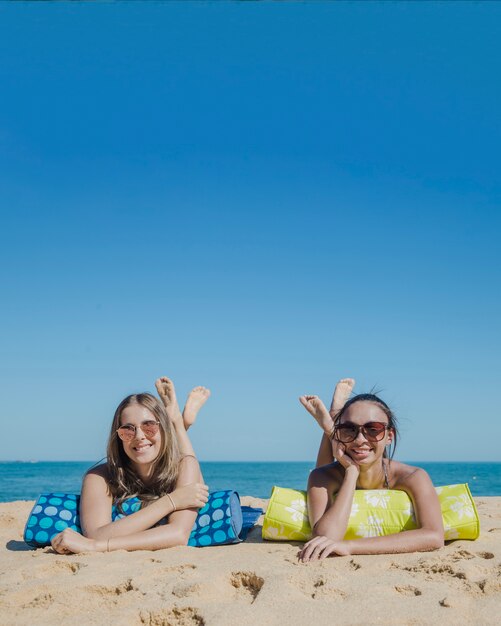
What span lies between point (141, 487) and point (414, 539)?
7.78ft

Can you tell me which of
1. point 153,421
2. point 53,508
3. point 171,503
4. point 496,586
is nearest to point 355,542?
point 496,586

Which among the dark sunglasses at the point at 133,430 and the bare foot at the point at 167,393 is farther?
the bare foot at the point at 167,393

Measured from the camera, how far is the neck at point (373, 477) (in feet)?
17.0

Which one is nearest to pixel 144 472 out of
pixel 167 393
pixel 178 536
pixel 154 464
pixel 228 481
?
pixel 154 464

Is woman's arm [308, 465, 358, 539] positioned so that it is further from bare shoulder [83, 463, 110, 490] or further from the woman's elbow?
bare shoulder [83, 463, 110, 490]

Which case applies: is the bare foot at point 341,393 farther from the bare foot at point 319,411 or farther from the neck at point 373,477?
the neck at point 373,477

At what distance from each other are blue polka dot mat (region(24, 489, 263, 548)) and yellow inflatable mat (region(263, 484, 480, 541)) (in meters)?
0.33

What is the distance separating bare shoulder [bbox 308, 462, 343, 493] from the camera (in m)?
5.06

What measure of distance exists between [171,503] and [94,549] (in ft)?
2.30

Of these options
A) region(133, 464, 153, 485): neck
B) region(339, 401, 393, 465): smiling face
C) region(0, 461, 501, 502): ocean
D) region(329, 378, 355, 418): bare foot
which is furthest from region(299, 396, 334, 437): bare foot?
region(0, 461, 501, 502): ocean

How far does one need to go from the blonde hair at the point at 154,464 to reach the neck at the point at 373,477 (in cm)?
164

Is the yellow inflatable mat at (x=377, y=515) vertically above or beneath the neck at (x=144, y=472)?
beneath

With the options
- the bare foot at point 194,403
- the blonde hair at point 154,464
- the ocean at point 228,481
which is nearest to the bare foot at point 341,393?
the bare foot at point 194,403

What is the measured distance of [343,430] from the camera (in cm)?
495
